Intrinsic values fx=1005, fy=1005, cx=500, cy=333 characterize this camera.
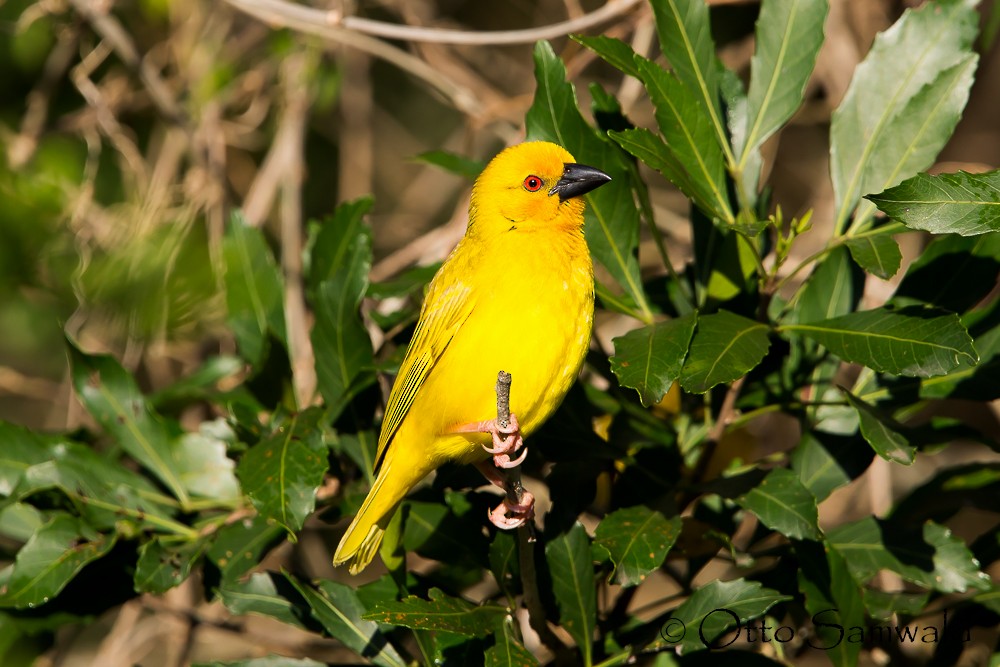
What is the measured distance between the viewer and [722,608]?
2.31m

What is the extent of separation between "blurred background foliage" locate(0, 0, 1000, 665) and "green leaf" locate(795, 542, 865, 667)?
528 mm

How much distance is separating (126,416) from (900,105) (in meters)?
2.41

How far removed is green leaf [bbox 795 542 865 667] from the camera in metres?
2.42

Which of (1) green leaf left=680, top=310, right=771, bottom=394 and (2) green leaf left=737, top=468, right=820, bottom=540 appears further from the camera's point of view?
(2) green leaf left=737, top=468, right=820, bottom=540

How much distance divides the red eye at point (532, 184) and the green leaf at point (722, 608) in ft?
4.11

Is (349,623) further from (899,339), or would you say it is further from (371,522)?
(899,339)

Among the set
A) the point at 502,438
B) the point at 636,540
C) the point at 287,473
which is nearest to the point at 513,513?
the point at 502,438

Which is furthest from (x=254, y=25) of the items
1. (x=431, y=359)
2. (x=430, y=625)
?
(x=430, y=625)

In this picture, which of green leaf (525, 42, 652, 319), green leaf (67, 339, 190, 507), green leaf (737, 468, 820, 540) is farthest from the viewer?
green leaf (67, 339, 190, 507)

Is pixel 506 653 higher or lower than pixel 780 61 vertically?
lower

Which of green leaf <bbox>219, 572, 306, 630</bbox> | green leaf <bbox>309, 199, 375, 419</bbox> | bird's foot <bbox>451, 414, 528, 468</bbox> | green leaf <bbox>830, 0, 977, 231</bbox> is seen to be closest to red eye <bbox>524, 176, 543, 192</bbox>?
green leaf <bbox>309, 199, 375, 419</bbox>

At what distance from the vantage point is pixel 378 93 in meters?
7.19

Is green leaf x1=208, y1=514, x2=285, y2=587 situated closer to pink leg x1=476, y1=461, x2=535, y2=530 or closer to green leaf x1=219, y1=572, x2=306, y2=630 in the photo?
green leaf x1=219, y1=572, x2=306, y2=630

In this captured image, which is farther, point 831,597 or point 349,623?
point 349,623
